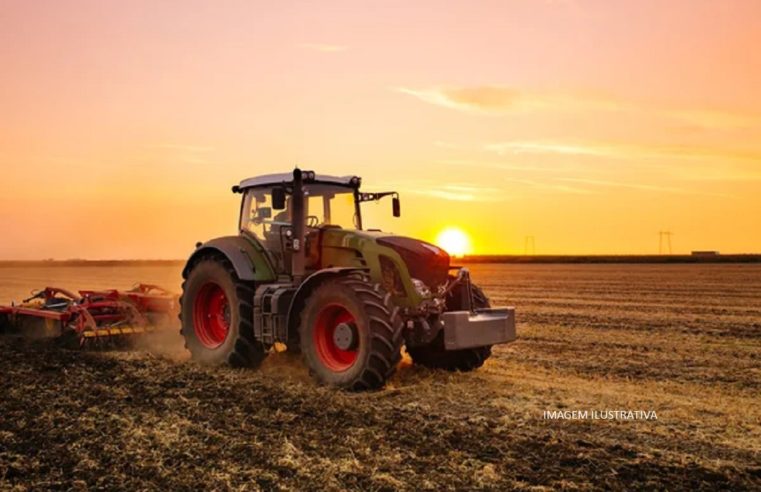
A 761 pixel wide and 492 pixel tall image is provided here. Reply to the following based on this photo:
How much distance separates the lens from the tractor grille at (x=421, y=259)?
381 inches

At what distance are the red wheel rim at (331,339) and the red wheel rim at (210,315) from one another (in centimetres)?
236

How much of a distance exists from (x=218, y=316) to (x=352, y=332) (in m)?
3.26

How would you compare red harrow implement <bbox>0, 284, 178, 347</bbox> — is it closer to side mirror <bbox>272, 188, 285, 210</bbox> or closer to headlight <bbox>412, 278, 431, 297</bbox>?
side mirror <bbox>272, 188, 285, 210</bbox>

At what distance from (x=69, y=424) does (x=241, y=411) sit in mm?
1694

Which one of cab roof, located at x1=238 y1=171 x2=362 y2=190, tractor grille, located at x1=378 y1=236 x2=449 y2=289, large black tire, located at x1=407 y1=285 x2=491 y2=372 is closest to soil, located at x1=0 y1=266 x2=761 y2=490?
large black tire, located at x1=407 y1=285 x2=491 y2=372

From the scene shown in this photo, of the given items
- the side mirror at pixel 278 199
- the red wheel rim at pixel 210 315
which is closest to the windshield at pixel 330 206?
the side mirror at pixel 278 199

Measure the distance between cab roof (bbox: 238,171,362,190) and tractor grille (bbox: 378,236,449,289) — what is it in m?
1.36

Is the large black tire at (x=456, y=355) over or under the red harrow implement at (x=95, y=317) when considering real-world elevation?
under

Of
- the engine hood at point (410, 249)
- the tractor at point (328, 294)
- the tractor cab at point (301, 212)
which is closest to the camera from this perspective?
the tractor at point (328, 294)

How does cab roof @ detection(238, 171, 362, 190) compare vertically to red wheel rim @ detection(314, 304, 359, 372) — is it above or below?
above

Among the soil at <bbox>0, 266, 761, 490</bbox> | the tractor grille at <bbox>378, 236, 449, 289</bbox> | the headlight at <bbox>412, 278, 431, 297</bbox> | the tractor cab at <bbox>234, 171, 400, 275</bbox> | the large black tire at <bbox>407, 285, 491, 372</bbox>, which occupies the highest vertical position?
the tractor cab at <bbox>234, 171, 400, 275</bbox>

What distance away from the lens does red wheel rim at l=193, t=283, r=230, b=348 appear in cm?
1111

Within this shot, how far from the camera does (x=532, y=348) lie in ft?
42.0

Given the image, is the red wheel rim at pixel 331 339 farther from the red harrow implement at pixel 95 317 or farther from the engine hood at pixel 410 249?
the red harrow implement at pixel 95 317
